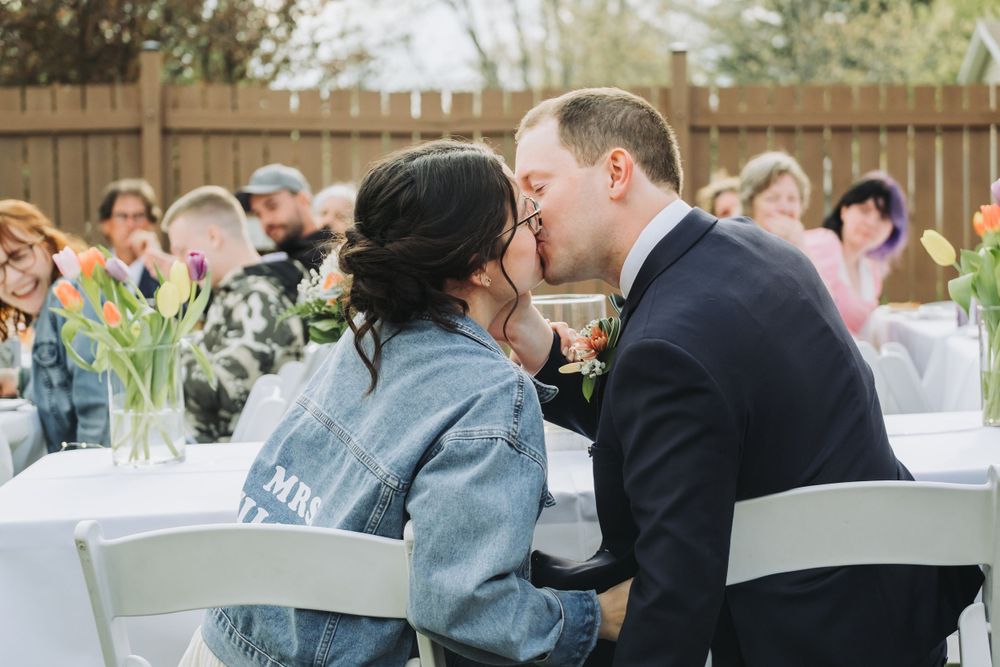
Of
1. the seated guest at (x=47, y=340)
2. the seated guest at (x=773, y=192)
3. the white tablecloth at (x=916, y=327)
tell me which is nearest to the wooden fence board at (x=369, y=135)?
the seated guest at (x=773, y=192)

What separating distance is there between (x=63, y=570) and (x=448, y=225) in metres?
1.13

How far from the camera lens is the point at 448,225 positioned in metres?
1.59

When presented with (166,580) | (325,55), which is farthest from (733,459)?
(325,55)

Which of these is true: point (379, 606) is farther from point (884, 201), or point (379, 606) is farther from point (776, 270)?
point (884, 201)

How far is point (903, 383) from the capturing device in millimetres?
3523

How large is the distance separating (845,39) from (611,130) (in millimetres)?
17628

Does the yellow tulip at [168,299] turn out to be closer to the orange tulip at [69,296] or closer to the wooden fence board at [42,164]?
the orange tulip at [69,296]

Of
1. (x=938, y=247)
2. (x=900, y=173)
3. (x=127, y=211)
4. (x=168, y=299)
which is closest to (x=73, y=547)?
(x=168, y=299)

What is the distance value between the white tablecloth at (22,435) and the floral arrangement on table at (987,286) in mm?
2771

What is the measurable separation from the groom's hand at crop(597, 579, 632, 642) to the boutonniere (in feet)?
1.75

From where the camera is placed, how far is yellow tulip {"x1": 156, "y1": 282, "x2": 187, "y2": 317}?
8.04 ft

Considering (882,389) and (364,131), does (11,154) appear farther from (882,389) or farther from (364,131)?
(882,389)

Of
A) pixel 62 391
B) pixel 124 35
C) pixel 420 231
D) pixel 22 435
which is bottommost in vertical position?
pixel 22 435

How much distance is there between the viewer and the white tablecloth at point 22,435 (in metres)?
3.45
